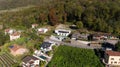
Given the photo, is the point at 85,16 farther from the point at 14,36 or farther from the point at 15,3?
the point at 15,3

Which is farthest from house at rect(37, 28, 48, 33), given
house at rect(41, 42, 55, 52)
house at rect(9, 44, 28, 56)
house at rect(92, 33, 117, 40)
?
house at rect(92, 33, 117, 40)

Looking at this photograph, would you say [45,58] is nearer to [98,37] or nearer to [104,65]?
[104,65]

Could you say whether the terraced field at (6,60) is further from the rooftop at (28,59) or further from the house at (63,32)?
the house at (63,32)

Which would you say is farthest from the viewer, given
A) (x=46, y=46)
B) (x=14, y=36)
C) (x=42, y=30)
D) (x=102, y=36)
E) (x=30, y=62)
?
(x=42, y=30)

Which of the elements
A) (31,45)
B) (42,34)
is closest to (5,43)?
(31,45)

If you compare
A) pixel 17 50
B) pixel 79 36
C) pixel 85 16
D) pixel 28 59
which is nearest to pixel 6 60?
pixel 17 50

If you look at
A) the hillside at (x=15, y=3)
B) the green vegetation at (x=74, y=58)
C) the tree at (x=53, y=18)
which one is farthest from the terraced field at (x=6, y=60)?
the hillside at (x=15, y=3)
